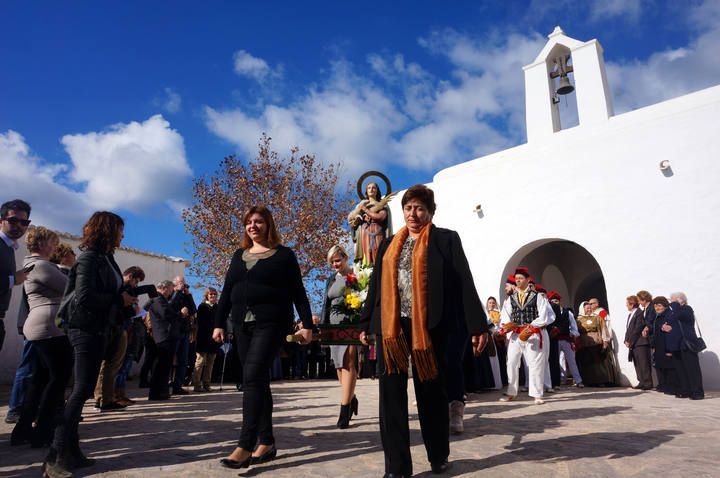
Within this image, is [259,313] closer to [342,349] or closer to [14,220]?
[342,349]

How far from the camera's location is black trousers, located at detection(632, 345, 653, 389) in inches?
363

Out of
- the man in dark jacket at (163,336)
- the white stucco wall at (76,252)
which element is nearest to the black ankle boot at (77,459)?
the man in dark jacket at (163,336)

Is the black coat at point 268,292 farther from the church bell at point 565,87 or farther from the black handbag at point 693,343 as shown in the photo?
the church bell at point 565,87

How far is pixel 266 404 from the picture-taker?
3324 millimetres

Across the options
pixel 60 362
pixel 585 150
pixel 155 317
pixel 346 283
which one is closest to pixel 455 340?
pixel 346 283

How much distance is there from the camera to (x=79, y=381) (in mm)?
3072

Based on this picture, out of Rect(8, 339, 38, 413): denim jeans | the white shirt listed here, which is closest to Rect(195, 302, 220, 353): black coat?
Rect(8, 339, 38, 413): denim jeans

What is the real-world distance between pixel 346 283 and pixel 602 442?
2620 millimetres

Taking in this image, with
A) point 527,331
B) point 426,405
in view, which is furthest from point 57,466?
point 527,331

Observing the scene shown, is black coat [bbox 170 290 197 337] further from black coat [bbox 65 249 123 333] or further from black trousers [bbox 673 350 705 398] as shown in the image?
black trousers [bbox 673 350 705 398]

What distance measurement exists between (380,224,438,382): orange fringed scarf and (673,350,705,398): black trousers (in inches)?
275

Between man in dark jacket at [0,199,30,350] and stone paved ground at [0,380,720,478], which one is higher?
man in dark jacket at [0,199,30,350]

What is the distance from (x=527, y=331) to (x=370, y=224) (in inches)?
122

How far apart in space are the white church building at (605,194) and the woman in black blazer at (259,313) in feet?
29.2
